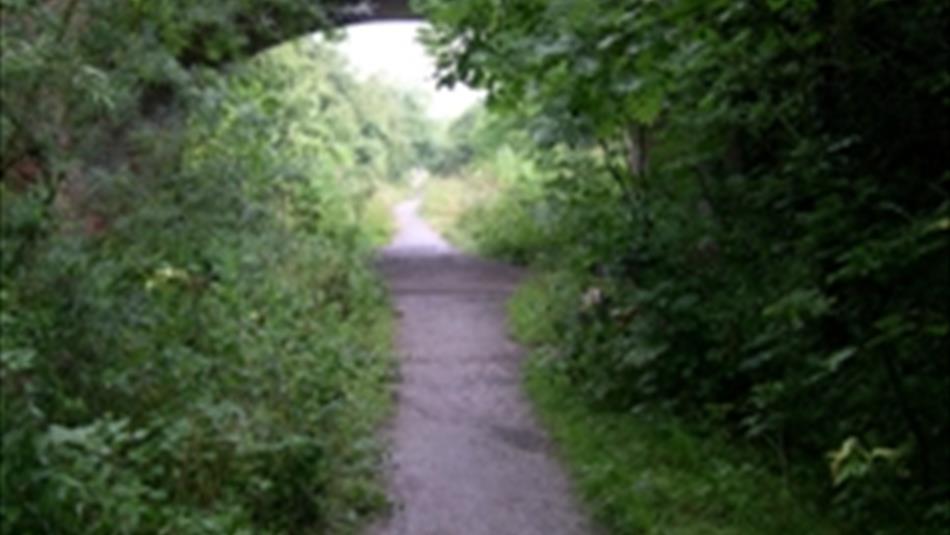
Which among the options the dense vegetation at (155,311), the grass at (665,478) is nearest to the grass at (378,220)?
the dense vegetation at (155,311)

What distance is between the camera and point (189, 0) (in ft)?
18.1

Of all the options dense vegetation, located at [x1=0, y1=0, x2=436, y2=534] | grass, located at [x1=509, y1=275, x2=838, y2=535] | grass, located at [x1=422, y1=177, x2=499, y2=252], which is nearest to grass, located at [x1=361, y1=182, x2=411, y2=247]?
grass, located at [x1=422, y1=177, x2=499, y2=252]

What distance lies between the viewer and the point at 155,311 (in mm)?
4934

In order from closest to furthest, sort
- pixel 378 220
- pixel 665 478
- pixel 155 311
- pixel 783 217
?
pixel 155 311 → pixel 665 478 → pixel 783 217 → pixel 378 220

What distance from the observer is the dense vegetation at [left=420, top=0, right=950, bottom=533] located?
15.3ft

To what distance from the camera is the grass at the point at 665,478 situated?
5.51 m

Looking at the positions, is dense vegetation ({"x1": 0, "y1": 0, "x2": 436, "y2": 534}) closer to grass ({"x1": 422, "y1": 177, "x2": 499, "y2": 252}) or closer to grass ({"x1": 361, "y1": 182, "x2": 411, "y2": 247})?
grass ({"x1": 361, "y1": 182, "x2": 411, "y2": 247})

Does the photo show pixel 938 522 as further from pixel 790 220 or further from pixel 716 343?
pixel 716 343

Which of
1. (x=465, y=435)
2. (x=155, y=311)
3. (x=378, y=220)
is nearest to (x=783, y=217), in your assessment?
(x=465, y=435)

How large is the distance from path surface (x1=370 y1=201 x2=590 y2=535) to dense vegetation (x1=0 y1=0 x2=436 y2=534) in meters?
0.33

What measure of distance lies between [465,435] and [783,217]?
2.69 meters

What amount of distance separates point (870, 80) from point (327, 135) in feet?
43.4

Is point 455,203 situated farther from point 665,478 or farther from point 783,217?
point 665,478

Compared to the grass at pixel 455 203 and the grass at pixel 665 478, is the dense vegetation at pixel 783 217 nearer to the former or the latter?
the grass at pixel 665 478
